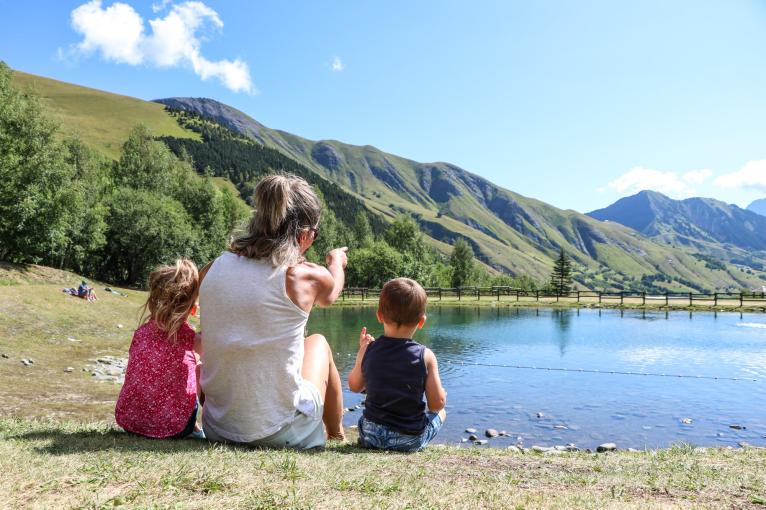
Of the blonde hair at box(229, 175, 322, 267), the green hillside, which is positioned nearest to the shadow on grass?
the blonde hair at box(229, 175, 322, 267)

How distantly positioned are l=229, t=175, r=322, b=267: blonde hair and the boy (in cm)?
158

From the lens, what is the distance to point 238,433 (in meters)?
5.27

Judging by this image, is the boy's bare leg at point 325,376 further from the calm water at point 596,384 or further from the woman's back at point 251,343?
the calm water at point 596,384

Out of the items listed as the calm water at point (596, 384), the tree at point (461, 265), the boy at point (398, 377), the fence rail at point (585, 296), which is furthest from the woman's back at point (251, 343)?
the tree at point (461, 265)

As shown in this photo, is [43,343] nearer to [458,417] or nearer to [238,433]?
[458,417]

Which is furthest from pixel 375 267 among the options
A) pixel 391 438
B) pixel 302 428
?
pixel 302 428

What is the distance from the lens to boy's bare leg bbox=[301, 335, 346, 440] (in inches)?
218

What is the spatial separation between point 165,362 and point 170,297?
0.70 m

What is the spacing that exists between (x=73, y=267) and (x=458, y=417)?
183 feet

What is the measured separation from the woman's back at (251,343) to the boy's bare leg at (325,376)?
38 centimetres

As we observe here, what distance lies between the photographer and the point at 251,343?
4.78 meters

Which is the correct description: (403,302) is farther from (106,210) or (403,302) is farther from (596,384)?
(106,210)

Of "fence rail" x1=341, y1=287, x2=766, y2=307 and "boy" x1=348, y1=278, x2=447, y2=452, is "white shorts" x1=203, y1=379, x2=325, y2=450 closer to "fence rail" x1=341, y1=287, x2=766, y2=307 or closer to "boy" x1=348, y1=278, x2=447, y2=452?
"boy" x1=348, y1=278, x2=447, y2=452

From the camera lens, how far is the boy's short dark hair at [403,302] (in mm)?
6148
